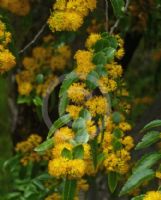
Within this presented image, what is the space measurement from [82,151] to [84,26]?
1.52 m

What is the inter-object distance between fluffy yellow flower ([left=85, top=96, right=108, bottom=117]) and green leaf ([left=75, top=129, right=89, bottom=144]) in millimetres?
110

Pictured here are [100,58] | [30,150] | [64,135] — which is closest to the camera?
[64,135]

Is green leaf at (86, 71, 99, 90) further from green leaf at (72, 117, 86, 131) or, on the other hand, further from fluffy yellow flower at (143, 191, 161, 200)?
fluffy yellow flower at (143, 191, 161, 200)

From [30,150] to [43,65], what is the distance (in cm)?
53

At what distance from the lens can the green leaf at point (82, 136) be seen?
215 cm

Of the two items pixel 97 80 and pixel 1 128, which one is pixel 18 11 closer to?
pixel 97 80

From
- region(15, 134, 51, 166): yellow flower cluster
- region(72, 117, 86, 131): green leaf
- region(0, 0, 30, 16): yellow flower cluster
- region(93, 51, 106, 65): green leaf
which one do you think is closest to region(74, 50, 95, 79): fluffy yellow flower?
region(93, 51, 106, 65): green leaf

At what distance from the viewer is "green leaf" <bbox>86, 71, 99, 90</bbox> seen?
2246 mm

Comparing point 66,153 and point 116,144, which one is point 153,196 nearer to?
point 66,153

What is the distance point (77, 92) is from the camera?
2252 mm

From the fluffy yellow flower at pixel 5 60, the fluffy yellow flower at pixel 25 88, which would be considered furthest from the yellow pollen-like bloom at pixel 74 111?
the fluffy yellow flower at pixel 25 88

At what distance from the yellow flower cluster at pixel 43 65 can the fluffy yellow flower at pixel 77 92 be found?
1578 millimetres

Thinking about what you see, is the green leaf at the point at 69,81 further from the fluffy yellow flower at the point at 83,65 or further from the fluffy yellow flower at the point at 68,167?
the fluffy yellow flower at the point at 68,167

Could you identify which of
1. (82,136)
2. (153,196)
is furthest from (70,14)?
(153,196)
